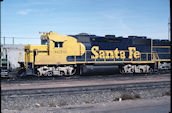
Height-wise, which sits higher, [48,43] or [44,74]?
[48,43]

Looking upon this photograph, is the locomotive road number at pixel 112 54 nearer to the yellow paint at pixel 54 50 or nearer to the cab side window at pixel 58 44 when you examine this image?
the yellow paint at pixel 54 50

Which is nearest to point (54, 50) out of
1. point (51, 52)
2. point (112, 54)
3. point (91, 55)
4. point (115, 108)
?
point (51, 52)

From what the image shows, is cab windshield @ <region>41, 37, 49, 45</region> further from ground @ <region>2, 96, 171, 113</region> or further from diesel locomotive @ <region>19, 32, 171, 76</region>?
ground @ <region>2, 96, 171, 113</region>

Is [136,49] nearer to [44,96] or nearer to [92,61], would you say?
[92,61]

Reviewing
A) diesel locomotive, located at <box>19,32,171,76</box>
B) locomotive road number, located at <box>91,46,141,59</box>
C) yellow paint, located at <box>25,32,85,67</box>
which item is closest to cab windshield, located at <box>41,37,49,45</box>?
diesel locomotive, located at <box>19,32,171,76</box>

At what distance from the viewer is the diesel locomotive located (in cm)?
1992

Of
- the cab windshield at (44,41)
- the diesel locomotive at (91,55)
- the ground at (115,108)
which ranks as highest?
the cab windshield at (44,41)

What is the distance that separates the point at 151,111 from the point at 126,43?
51.7ft

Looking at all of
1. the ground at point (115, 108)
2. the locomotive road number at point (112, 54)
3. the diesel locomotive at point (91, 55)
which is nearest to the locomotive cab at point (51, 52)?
the diesel locomotive at point (91, 55)

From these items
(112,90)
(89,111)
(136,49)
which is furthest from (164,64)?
(89,111)

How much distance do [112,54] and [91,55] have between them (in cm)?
228

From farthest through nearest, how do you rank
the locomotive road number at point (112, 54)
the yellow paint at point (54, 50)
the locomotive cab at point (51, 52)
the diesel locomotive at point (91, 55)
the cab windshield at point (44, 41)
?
the locomotive road number at point (112, 54) < the cab windshield at point (44, 41) < the diesel locomotive at point (91, 55) < the yellow paint at point (54, 50) < the locomotive cab at point (51, 52)

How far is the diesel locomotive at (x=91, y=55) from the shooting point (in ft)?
65.4

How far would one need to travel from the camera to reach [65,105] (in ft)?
31.6
